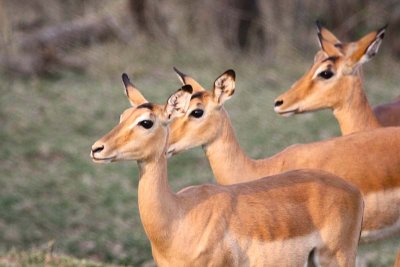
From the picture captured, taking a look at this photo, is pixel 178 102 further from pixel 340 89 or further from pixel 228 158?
pixel 340 89

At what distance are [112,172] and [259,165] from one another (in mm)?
4627

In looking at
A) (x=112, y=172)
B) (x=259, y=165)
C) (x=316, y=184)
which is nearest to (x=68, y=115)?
(x=112, y=172)

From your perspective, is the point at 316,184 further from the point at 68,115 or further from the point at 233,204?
the point at 68,115

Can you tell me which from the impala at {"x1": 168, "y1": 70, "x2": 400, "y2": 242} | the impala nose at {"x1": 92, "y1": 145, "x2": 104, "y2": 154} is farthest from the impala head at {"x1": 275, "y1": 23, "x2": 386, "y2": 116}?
the impala nose at {"x1": 92, "y1": 145, "x2": 104, "y2": 154}

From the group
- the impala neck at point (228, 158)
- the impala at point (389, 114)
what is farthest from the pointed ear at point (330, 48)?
the impala neck at point (228, 158)

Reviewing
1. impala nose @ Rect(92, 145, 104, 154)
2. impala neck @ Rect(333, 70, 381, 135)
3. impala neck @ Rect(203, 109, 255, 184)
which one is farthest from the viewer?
impala neck @ Rect(333, 70, 381, 135)

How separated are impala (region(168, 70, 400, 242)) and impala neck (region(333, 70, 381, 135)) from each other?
92cm

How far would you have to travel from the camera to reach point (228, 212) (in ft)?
18.9

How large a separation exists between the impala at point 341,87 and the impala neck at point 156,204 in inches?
94.1

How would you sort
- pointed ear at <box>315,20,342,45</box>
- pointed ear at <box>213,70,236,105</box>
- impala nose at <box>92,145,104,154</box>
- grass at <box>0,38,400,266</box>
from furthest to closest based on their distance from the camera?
grass at <box>0,38,400,266</box>
pointed ear at <box>315,20,342,45</box>
pointed ear at <box>213,70,236,105</box>
impala nose at <box>92,145,104,154</box>

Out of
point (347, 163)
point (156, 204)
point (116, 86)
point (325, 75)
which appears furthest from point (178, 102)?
point (116, 86)

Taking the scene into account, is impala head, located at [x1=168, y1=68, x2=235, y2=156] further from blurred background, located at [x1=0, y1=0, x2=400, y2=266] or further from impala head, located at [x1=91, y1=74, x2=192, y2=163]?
blurred background, located at [x1=0, y1=0, x2=400, y2=266]

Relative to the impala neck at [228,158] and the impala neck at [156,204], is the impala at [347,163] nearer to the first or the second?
the impala neck at [228,158]

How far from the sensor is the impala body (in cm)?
795
